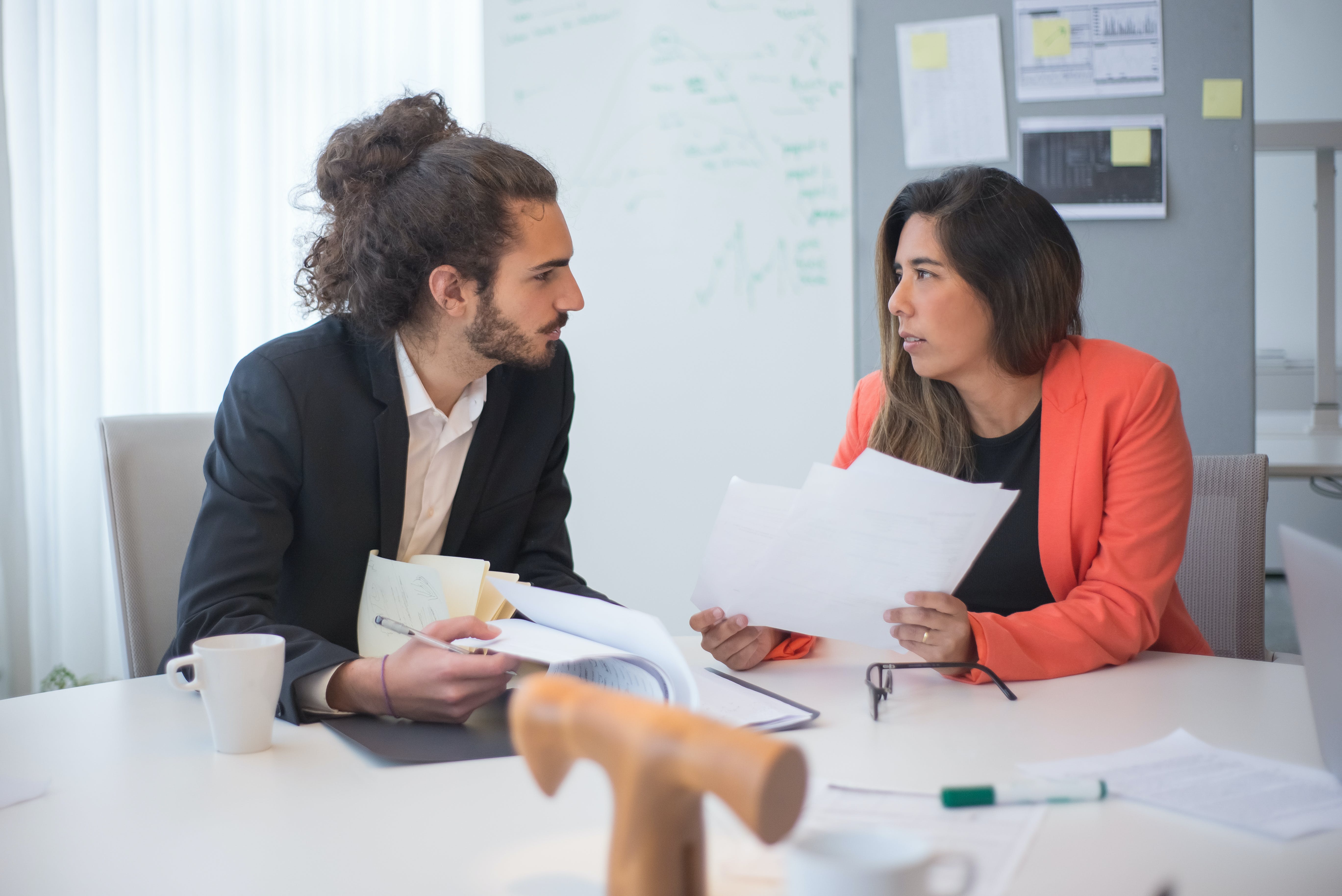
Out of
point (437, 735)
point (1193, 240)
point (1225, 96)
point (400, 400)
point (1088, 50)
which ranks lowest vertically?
point (437, 735)

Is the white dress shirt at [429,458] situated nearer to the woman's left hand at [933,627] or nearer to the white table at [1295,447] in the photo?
the woman's left hand at [933,627]

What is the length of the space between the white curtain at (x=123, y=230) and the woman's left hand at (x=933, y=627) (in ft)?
7.02

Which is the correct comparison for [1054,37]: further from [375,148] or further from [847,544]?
[847,544]

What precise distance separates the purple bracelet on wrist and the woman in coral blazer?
361 millimetres

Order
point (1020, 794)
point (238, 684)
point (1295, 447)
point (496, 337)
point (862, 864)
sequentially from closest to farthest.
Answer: point (862, 864), point (1020, 794), point (238, 684), point (496, 337), point (1295, 447)

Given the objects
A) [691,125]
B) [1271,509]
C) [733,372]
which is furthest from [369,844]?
[1271,509]

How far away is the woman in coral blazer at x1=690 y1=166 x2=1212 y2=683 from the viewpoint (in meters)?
1.19

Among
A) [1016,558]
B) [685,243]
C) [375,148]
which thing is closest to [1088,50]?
[685,243]

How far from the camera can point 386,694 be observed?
0.99 metres

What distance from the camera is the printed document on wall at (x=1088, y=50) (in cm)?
256

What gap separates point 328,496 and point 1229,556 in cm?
132

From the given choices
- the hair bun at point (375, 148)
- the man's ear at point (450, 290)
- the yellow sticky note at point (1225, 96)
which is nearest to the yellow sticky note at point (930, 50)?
the yellow sticky note at point (1225, 96)

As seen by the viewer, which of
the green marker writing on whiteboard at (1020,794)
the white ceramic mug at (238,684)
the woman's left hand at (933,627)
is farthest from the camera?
the woman's left hand at (933,627)

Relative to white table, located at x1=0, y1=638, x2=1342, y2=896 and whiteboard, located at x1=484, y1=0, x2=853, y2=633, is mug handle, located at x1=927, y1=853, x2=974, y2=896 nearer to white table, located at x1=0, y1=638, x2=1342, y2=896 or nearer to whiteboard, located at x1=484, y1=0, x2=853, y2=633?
white table, located at x1=0, y1=638, x2=1342, y2=896
